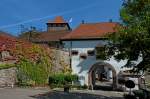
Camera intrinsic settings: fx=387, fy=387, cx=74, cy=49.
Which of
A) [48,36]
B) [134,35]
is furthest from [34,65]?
[48,36]

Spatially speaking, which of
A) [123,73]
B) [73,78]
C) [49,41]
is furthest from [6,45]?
[49,41]

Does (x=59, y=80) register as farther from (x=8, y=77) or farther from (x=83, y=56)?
(x=8, y=77)

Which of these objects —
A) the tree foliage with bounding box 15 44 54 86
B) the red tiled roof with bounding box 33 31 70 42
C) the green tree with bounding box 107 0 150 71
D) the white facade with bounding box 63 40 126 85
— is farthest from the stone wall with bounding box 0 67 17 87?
the red tiled roof with bounding box 33 31 70 42

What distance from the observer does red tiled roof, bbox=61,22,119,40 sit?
46656mm

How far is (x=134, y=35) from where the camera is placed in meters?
22.6

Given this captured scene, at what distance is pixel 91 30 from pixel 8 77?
18.1 metres

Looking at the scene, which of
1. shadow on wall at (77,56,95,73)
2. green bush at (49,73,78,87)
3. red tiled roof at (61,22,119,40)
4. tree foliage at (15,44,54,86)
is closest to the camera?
tree foliage at (15,44,54,86)

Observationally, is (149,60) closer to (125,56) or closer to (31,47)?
(125,56)

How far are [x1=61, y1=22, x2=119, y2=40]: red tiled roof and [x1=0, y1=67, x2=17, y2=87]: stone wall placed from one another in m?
13.6

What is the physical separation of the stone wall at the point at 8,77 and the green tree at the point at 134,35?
12.0m

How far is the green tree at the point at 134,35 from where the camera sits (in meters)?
22.5

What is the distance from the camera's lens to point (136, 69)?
2512 cm

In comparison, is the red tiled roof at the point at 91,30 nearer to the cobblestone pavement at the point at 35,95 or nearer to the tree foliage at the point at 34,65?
the tree foliage at the point at 34,65

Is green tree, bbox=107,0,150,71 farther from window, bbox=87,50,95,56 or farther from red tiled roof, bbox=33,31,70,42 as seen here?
red tiled roof, bbox=33,31,70,42
